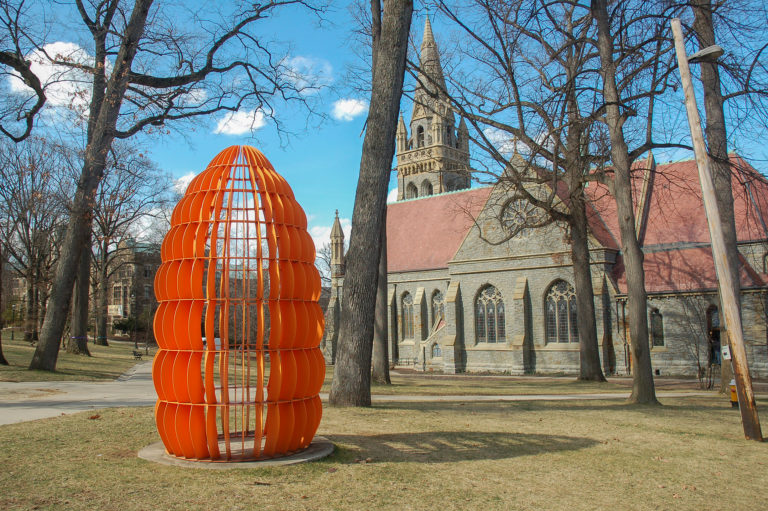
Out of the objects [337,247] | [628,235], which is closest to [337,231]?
[337,247]

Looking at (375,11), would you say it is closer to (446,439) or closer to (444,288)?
(446,439)

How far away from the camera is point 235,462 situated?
Result: 6637 mm

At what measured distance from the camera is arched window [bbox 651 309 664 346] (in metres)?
31.9

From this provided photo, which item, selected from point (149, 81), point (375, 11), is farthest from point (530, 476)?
point (149, 81)

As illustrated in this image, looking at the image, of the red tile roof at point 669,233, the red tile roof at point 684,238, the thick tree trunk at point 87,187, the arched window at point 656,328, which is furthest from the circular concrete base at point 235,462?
A: the arched window at point 656,328

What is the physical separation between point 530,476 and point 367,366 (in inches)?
201

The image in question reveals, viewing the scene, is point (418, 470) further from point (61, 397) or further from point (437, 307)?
point (437, 307)

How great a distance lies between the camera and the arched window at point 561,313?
34.5 meters

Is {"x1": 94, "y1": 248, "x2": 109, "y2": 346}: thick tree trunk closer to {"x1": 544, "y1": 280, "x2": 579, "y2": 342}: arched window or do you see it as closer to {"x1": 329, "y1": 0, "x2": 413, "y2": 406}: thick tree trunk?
{"x1": 544, "y1": 280, "x2": 579, "y2": 342}: arched window

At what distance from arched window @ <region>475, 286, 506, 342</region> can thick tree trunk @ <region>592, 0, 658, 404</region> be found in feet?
76.5

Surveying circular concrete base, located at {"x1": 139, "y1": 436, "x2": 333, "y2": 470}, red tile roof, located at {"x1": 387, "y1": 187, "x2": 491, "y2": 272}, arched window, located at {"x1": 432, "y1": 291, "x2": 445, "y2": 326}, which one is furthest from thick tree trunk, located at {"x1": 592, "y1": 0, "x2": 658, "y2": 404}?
arched window, located at {"x1": 432, "y1": 291, "x2": 445, "y2": 326}

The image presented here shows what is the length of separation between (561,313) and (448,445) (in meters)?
28.4

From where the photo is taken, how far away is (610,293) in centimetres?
3284

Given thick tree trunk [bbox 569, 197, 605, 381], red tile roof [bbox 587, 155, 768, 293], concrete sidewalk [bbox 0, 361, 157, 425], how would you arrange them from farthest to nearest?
red tile roof [bbox 587, 155, 768, 293]
thick tree trunk [bbox 569, 197, 605, 381]
concrete sidewalk [bbox 0, 361, 157, 425]
